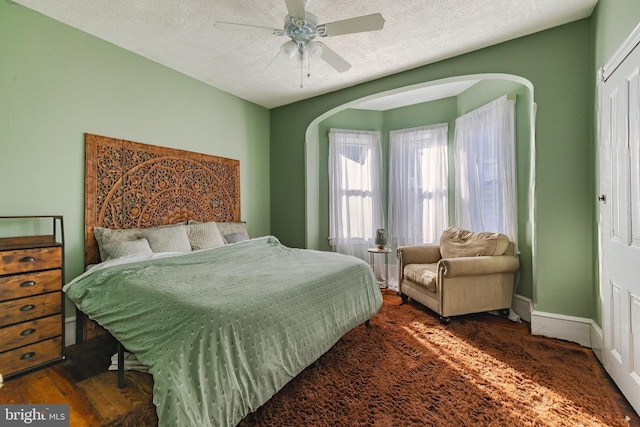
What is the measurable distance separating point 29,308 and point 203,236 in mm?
1371

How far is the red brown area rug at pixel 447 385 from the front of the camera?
1.56 meters

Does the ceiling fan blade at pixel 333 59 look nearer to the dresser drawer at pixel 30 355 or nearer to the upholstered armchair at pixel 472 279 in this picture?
the upholstered armchair at pixel 472 279

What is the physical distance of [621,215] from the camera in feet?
5.57

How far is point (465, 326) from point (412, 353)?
0.83 metres

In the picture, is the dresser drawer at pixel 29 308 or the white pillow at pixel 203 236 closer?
the dresser drawer at pixel 29 308

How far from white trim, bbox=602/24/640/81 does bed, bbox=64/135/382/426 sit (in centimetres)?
215

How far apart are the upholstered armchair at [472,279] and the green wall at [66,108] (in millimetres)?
3125

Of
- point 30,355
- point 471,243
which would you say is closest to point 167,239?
point 30,355

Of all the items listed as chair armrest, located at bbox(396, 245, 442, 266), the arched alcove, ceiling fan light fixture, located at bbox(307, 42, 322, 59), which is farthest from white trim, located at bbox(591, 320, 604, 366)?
ceiling fan light fixture, located at bbox(307, 42, 322, 59)

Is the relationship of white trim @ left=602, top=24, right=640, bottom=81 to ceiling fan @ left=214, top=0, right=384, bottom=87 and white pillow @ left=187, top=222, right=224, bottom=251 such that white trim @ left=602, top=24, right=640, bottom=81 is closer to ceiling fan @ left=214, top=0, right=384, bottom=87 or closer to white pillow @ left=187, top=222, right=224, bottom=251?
ceiling fan @ left=214, top=0, right=384, bottom=87

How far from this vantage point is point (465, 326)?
9.04 ft

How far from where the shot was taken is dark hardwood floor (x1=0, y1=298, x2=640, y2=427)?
1.56 metres

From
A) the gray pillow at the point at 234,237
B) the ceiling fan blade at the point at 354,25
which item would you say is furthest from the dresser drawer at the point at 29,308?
the ceiling fan blade at the point at 354,25

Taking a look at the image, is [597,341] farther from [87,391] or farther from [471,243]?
[87,391]
